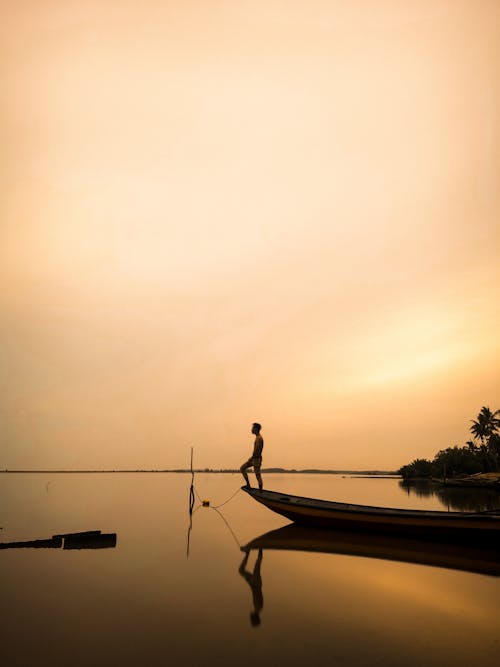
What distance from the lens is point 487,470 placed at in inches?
2495

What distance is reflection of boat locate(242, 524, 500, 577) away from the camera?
441 inches

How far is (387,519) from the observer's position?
1383cm

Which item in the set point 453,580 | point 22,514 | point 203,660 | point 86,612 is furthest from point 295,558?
point 22,514

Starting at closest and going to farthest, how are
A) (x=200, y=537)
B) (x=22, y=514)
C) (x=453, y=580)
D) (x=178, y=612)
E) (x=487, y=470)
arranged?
(x=178, y=612) < (x=453, y=580) < (x=200, y=537) < (x=22, y=514) < (x=487, y=470)

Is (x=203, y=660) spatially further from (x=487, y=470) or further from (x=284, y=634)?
(x=487, y=470)

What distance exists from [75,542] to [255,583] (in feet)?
23.1

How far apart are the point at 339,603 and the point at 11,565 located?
27.4ft

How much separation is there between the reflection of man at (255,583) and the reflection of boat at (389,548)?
76.6 inches

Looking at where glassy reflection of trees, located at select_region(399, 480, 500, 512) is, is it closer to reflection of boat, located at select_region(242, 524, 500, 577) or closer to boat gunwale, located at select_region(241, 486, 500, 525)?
reflection of boat, located at select_region(242, 524, 500, 577)

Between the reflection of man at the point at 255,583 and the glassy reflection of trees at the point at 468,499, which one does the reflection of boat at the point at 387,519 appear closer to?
the reflection of man at the point at 255,583

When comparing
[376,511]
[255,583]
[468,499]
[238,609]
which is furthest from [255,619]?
[468,499]

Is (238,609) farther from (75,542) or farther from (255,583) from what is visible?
(75,542)

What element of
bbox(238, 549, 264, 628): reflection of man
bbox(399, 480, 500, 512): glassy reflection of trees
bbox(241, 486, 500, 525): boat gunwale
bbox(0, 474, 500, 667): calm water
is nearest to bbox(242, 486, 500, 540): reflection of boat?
bbox(241, 486, 500, 525): boat gunwale

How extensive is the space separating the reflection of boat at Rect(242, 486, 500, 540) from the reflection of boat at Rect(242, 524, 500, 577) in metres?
0.37
